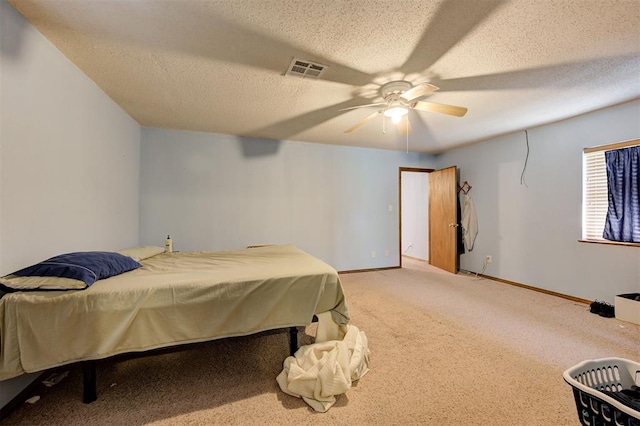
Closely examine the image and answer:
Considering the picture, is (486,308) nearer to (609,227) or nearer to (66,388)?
(609,227)

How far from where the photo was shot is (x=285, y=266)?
212 cm

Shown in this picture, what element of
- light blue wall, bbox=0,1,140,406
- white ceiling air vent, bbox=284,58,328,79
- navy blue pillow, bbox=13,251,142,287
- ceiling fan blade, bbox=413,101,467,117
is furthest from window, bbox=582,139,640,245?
light blue wall, bbox=0,1,140,406

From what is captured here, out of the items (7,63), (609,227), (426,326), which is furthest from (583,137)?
(7,63)

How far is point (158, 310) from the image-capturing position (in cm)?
160

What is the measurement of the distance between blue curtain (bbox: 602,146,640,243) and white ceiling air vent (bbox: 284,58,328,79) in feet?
11.4

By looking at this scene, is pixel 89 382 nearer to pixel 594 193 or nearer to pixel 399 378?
pixel 399 378

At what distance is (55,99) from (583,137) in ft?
17.7

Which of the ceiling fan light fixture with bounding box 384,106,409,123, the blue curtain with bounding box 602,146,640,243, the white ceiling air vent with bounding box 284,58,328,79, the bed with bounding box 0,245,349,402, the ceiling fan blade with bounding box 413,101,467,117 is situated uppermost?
the white ceiling air vent with bounding box 284,58,328,79

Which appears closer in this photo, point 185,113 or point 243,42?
point 243,42

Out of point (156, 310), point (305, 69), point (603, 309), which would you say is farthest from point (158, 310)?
point (603, 309)

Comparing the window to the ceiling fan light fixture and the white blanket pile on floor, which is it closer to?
the ceiling fan light fixture

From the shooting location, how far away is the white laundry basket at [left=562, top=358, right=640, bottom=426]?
1.03 meters

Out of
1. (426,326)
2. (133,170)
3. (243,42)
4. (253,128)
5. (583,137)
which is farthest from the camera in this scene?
(253,128)

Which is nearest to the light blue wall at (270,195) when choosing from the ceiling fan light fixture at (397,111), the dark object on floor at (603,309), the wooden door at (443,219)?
the wooden door at (443,219)
